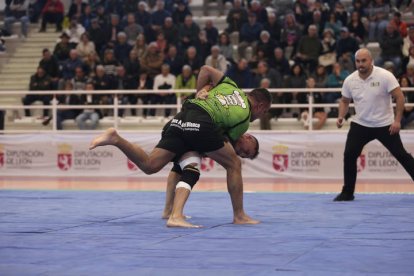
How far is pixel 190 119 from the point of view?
808 centimetres

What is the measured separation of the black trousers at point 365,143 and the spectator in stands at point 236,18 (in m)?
10.0

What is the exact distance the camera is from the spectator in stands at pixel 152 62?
19.5m

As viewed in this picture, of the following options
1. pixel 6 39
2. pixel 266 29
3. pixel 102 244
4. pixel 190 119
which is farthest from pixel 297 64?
pixel 102 244

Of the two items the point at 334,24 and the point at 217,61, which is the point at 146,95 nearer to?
the point at 217,61

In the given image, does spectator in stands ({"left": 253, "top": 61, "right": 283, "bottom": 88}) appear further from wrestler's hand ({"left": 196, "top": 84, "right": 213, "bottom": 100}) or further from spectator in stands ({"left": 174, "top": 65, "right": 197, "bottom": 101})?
wrestler's hand ({"left": 196, "top": 84, "right": 213, "bottom": 100})

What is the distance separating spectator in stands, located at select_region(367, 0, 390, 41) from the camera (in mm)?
19438

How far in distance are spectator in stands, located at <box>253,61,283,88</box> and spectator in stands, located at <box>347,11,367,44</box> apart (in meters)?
2.36

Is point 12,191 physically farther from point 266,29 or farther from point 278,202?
point 266,29

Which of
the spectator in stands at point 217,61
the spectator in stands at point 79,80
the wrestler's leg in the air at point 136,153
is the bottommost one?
the wrestler's leg in the air at point 136,153

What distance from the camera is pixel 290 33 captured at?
19.7 meters

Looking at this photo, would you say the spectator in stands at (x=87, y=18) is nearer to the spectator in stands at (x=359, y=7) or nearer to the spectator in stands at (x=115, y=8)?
the spectator in stands at (x=115, y=8)

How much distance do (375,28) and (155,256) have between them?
47.9 ft

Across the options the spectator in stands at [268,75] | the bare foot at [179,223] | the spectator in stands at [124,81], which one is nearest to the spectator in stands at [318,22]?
the spectator in stands at [268,75]

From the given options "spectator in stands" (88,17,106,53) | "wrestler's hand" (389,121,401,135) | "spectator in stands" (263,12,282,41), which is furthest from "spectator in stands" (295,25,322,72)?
"wrestler's hand" (389,121,401,135)
